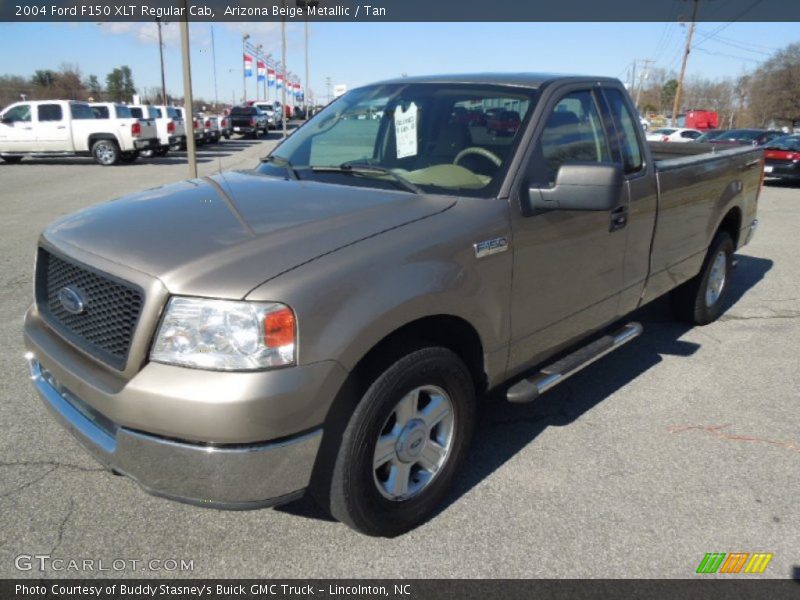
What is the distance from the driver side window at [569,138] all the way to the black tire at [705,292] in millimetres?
2115

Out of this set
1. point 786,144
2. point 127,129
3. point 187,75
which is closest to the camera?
point 187,75

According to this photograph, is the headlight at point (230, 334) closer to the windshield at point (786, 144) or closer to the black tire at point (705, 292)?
the black tire at point (705, 292)

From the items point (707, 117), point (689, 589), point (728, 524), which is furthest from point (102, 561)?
point (707, 117)

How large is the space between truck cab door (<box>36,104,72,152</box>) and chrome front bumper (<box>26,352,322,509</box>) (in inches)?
876

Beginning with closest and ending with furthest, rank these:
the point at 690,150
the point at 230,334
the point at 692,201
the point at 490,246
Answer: the point at 230,334, the point at 490,246, the point at 692,201, the point at 690,150

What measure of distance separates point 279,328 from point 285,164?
1.71m

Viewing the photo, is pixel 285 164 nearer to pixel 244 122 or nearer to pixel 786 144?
pixel 786 144

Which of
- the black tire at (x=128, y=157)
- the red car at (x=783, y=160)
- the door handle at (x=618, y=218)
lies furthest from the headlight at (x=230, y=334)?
the black tire at (x=128, y=157)

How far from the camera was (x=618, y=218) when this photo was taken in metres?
3.63

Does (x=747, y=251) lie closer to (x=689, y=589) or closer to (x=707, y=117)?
(x=689, y=589)

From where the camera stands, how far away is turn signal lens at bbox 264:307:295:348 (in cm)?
209

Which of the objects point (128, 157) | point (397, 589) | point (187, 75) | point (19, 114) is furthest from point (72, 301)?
point (19, 114)

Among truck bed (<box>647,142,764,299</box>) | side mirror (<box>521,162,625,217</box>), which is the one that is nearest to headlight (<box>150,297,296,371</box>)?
side mirror (<box>521,162,625,217</box>)

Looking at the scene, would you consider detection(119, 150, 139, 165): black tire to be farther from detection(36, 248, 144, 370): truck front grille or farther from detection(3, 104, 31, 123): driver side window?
detection(36, 248, 144, 370): truck front grille
